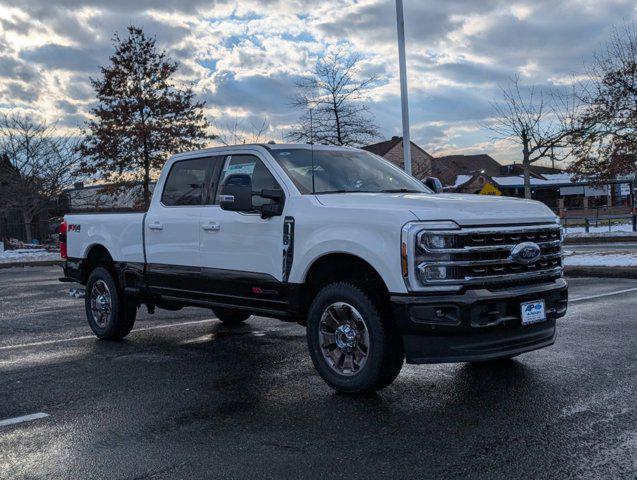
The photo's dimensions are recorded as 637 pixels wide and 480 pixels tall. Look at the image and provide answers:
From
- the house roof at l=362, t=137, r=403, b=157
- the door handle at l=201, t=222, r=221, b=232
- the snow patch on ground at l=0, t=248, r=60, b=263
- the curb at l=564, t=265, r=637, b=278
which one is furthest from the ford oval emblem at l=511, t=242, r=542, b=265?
the house roof at l=362, t=137, r=403, b=157

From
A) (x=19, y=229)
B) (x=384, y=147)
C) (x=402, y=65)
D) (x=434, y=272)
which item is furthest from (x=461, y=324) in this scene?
(x=384, y=147)

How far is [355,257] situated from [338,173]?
123 centimetres

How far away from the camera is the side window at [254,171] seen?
6.13 meters

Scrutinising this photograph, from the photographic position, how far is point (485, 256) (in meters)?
4.97

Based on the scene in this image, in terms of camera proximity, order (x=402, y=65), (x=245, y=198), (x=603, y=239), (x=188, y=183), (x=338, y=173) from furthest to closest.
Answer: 1. (x=603, y=239)
2. (x=402, y=65)
3. (x=188, y=183)
4. (x=338, y=173)
5. (x=245, y=198)

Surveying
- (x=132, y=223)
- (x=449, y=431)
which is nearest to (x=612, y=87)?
(x=132, y=223)

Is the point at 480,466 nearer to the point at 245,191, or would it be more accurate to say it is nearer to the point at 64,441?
the point at 64,441

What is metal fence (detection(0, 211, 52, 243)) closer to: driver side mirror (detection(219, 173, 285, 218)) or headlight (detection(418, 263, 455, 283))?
driver side mirror (detection(219, 173, 285, 218))

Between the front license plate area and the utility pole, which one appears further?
the utility pole

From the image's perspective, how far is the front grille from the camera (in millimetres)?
4793

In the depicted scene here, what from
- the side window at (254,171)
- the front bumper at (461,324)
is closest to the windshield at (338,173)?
the side window at (254,171)

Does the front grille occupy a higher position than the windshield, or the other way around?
the windshield

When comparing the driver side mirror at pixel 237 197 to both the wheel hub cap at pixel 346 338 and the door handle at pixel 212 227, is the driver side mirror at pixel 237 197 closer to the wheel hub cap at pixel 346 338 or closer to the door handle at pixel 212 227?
the door handle at pixel 212 227

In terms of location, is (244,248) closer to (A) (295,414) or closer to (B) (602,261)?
(A) (295,414)
